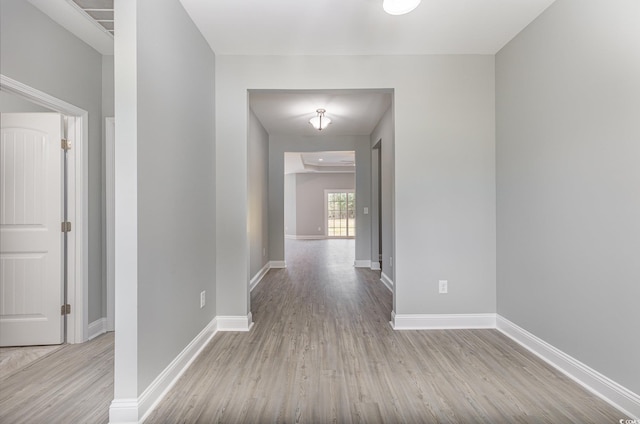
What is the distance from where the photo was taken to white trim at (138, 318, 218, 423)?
1.64 m

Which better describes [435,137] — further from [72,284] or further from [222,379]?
[72,284]

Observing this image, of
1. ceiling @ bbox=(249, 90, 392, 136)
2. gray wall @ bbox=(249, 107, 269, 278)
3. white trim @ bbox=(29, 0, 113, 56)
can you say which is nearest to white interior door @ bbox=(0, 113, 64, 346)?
white trim @ bbox=(29, 0, 113, 56)

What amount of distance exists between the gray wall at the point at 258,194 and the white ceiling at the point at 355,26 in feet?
5.52

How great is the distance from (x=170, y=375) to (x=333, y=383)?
105 centimetres

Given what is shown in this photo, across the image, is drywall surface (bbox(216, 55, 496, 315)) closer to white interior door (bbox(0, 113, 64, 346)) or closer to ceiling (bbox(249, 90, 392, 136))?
ceiling (bbox(249, 90, 392, 136))

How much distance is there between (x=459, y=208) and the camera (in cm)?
284

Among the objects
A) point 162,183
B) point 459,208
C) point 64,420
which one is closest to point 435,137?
point 459,208

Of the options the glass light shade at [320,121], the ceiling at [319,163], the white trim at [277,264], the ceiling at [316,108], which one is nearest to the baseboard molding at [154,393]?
the ceiling at [316,108]

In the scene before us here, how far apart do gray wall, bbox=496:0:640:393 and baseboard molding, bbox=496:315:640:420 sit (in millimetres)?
49

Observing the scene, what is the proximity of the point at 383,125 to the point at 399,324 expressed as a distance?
10.0 ft

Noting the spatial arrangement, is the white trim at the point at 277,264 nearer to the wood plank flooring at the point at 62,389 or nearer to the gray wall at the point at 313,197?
the wood plank flooring at the point at 62,389

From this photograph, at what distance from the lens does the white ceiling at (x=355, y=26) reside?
85.0 inches

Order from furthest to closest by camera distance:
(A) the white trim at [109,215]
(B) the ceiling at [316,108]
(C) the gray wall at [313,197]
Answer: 1. (C) the gray wall at [313,197]
2. (B) the ceiling at [316,108]
3. (A) the white trim at [109,215]

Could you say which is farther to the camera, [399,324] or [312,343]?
[399,324]
